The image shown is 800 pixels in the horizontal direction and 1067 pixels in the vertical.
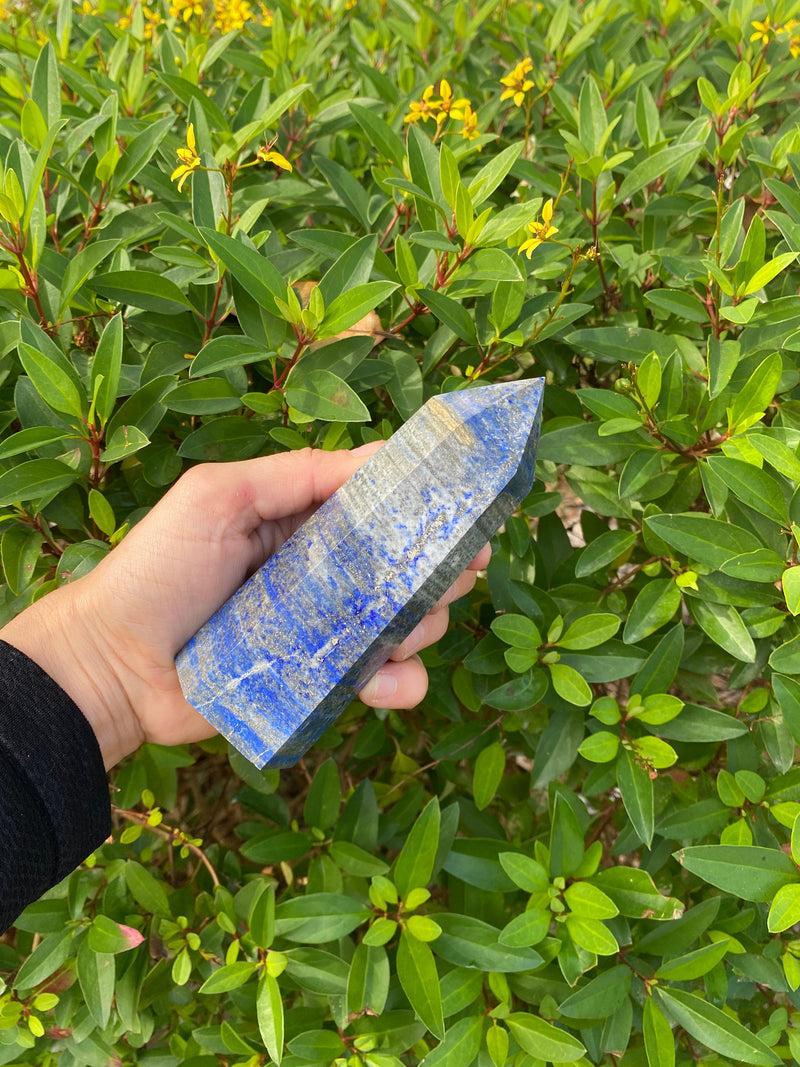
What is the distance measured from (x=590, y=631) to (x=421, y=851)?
468mm

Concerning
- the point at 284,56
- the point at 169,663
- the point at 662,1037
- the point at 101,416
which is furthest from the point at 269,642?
the point at 284,56

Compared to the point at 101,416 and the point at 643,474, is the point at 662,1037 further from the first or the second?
the point at 101,416

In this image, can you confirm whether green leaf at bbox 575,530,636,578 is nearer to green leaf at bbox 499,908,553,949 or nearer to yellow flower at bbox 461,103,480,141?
green leaf at bbox 499,908,553,949

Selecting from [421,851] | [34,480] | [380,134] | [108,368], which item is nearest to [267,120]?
[380,134]

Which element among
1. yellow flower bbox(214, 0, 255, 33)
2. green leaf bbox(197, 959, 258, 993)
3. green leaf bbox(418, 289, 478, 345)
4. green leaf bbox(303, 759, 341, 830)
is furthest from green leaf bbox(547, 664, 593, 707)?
yellow flower bbox(214, 0, 255, 33)

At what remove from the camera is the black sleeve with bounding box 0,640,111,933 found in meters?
1.14

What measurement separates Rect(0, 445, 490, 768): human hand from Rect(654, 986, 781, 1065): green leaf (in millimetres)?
626

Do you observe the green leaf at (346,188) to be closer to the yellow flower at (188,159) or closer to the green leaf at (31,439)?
the yellow flower at (188,159)

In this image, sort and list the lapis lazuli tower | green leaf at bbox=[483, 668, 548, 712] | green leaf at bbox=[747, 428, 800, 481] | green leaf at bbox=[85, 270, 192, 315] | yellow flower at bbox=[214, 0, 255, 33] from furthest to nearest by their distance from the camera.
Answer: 1. yellow flower at bbox=[214, 0, 255, 33]
2. green leaf at bbox=[483, 668, 548, 712]
3. green leaf at bbox=[85, 270, 192, 315]
4. green leaf at bbox=[747, 428, 800, 481]
5. the lapis lazuli tower

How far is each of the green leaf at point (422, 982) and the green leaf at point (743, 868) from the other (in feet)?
1.39

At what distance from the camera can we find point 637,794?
1228mm

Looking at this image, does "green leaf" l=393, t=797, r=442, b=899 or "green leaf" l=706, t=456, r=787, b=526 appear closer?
"green leaf" l=706, t=456, r=787, b=526

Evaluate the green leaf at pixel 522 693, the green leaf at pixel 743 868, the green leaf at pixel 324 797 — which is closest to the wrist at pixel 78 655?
the green leaf at pixel 324 797

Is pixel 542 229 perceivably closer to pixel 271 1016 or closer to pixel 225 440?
pixel 225 440
